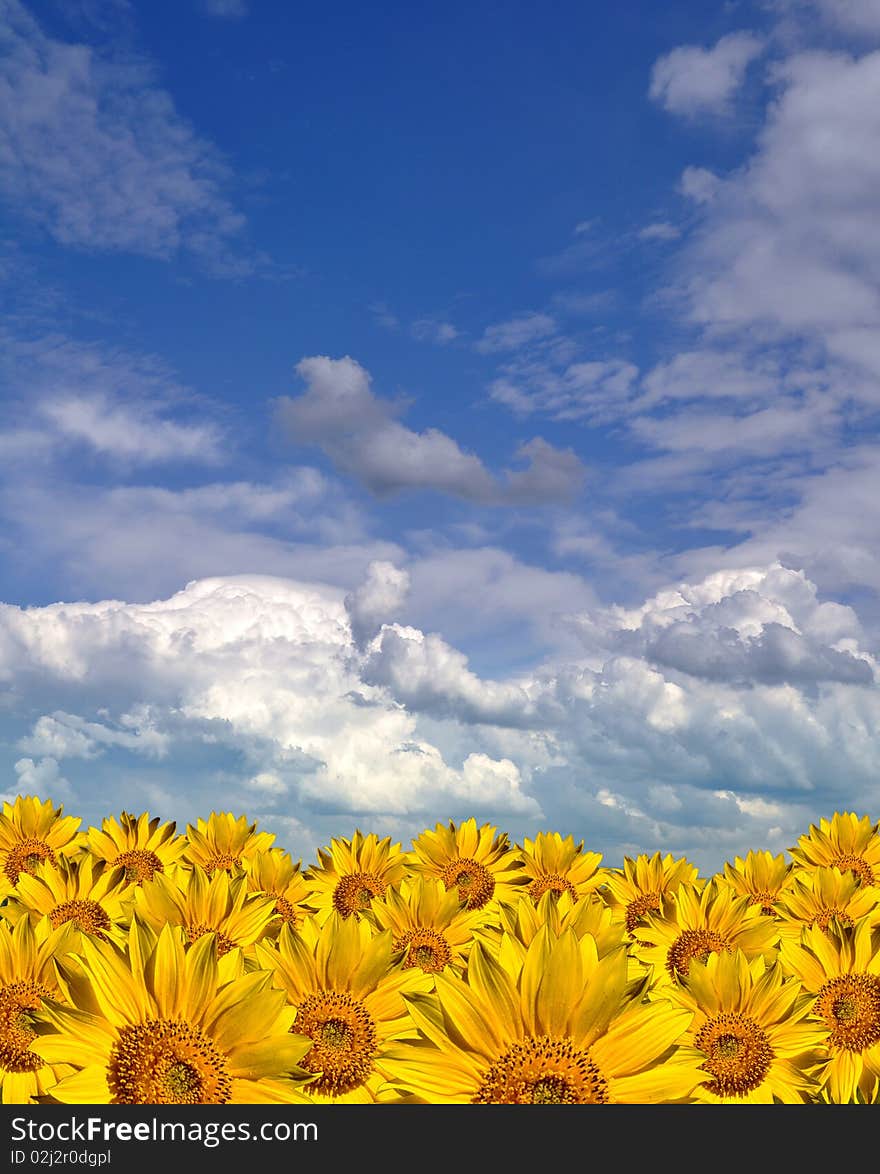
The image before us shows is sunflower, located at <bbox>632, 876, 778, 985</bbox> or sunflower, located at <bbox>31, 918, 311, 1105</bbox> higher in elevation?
sunflower, located at <bbox>632, 876, 778, 985</bbox>

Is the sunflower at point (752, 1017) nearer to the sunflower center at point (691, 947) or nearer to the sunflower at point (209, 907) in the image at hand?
the sunflower center at point (691, 947)

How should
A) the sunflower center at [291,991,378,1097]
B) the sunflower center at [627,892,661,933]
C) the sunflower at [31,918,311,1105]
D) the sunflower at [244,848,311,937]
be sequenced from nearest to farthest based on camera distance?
the sunflower at [31,918,311,1105] < the sunflower center at [291,991,378,1097] < the sunflower at [244,848,311,937] < the sunflower center at [627,892,661,933]

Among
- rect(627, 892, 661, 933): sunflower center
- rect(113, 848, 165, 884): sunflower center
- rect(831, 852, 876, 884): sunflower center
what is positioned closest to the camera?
rect(627, 892, 661, 933): sunflower center

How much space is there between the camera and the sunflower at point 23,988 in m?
3.81

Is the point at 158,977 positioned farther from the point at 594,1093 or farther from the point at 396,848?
the point at 396,848

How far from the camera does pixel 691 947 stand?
5.31 metres

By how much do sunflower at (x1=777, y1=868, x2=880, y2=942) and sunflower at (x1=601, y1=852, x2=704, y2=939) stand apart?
0.54m

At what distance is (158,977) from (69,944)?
1.17m

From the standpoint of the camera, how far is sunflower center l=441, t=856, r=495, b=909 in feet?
20.5

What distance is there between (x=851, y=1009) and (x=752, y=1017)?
3.14 feet

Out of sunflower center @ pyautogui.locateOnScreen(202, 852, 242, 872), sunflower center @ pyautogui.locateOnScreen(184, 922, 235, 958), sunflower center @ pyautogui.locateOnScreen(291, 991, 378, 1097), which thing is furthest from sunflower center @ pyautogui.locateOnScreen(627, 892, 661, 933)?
sunflower center @ pyautogui.locateOnScreen(291, 991, 378, 1097)

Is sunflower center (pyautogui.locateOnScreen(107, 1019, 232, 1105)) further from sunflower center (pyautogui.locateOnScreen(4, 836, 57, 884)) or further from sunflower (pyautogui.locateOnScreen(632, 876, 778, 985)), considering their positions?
sunflower center (pyautogui.locateOnScreen(4, 836, 57, 884))
